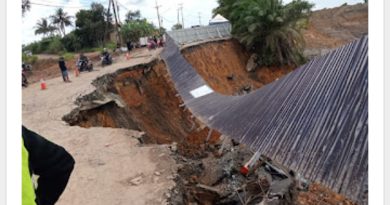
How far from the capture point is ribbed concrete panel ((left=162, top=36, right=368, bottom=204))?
11.0 ft

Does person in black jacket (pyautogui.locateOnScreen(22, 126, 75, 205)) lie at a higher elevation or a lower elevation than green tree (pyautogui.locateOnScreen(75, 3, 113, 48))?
lower

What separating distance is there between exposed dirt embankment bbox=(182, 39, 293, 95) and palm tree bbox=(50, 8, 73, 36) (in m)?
33.2

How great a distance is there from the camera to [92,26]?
118 feet

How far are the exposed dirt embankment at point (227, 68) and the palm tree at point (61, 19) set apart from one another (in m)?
33.2

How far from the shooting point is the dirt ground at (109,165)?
575cm

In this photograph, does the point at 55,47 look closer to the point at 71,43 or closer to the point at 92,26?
the point at 71,43

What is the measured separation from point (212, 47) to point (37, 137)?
70.3ft

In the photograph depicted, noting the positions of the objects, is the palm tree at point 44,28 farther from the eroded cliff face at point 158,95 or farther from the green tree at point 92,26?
the eroded cliff face at point 158,95

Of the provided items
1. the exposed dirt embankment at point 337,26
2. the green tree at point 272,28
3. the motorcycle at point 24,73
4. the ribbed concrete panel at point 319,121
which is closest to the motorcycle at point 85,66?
the motorcycle at point 24,73

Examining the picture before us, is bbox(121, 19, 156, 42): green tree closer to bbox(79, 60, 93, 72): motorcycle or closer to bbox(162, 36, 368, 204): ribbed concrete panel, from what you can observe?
bbox(79, 60, 93, 72): motorcycle

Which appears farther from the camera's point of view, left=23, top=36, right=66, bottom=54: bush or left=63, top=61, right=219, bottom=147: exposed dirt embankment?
left=23, top=36, right=66, bottom=54: bush
